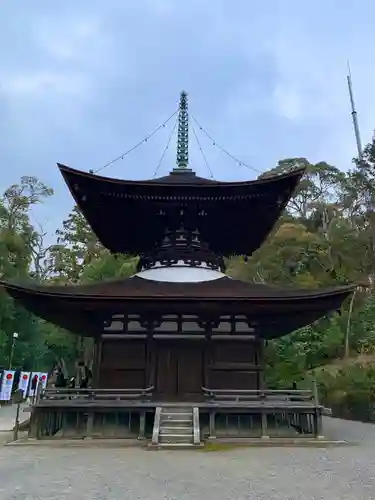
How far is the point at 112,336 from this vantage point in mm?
13531

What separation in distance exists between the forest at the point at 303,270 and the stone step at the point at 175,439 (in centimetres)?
1129

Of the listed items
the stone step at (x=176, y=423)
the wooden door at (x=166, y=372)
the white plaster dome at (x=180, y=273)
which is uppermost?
the white plaster dome at (x=180, y=273)

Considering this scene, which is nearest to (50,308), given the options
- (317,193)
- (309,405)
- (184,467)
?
(184,467)

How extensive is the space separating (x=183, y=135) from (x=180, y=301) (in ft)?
25.7

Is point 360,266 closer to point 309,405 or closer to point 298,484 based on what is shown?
point 309,405

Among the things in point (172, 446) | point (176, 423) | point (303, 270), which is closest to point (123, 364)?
point (176, 423)

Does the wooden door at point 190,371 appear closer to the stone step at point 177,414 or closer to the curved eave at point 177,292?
Result: the stone step at point 177,414

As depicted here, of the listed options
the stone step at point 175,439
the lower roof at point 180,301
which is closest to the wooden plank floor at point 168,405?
the stone step at point 175,439

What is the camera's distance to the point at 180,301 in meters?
12.2

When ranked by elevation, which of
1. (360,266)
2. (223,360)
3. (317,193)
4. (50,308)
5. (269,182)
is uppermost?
(317,193)

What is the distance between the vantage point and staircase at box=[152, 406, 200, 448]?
10.5 m

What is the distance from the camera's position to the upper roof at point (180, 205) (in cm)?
1363

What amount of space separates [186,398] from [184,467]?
16.2ft

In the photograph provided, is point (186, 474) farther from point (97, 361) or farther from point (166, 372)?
point (97, 361)
